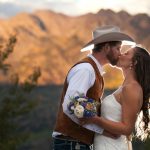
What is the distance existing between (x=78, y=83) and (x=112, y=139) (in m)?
0.53

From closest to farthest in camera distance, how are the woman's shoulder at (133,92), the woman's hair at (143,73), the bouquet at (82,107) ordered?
the bouquet at (82,107) < the woman's shoulder at (133,92) < the woman's hair at (143,73)

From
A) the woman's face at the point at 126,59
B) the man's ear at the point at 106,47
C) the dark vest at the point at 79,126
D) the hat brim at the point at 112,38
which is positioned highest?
the hat brim at the point at 112,38

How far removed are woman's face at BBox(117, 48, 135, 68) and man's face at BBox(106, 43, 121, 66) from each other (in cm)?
4

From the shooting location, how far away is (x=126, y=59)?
3.78 m

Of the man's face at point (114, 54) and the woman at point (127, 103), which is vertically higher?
the man's face at point (114, 54)

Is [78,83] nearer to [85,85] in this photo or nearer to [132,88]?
[85,85]

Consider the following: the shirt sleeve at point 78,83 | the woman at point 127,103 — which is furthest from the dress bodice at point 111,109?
the shirt sleeve at point 78,83

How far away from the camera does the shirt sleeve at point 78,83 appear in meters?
3.49

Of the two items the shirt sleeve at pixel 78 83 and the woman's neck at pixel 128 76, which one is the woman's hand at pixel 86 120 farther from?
the woman's neck at pixel 128 76

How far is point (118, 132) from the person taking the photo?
3578mm

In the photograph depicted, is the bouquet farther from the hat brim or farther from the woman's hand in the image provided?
the hat brim

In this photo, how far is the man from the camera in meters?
3.52

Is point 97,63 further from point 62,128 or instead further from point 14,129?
point 14,129

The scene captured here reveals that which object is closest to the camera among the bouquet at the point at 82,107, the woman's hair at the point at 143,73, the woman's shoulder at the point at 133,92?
the bouquet at the point at 82,107
